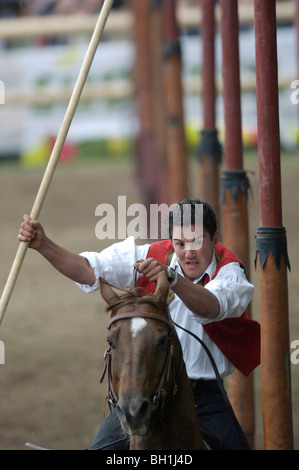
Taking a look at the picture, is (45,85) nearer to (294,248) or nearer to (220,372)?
(294,248)

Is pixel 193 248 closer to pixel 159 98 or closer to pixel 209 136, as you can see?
pixel 209 136

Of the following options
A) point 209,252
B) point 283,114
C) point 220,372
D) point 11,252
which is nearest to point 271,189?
point 209,252

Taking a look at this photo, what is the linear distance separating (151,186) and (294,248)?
2103 mm

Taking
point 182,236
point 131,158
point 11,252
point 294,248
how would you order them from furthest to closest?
1. point 131,158
2. point 11,252
3. point 294,248
4. point 182,236

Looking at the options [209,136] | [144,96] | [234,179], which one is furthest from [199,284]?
[144,96]

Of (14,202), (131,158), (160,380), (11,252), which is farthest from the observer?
(131,158)

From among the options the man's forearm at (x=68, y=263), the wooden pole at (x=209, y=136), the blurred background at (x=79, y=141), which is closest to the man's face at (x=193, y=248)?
the man's forearm at (x=68, y=263)

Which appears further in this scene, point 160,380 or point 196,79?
point 196,79

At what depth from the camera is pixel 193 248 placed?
3316mm

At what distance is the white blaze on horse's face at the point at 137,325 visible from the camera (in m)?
2.70

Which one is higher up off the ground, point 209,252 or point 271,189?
point 271,189

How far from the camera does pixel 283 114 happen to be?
16141 millimetres

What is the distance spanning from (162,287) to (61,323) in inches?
248

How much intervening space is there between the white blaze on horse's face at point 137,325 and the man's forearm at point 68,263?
0.75 m
